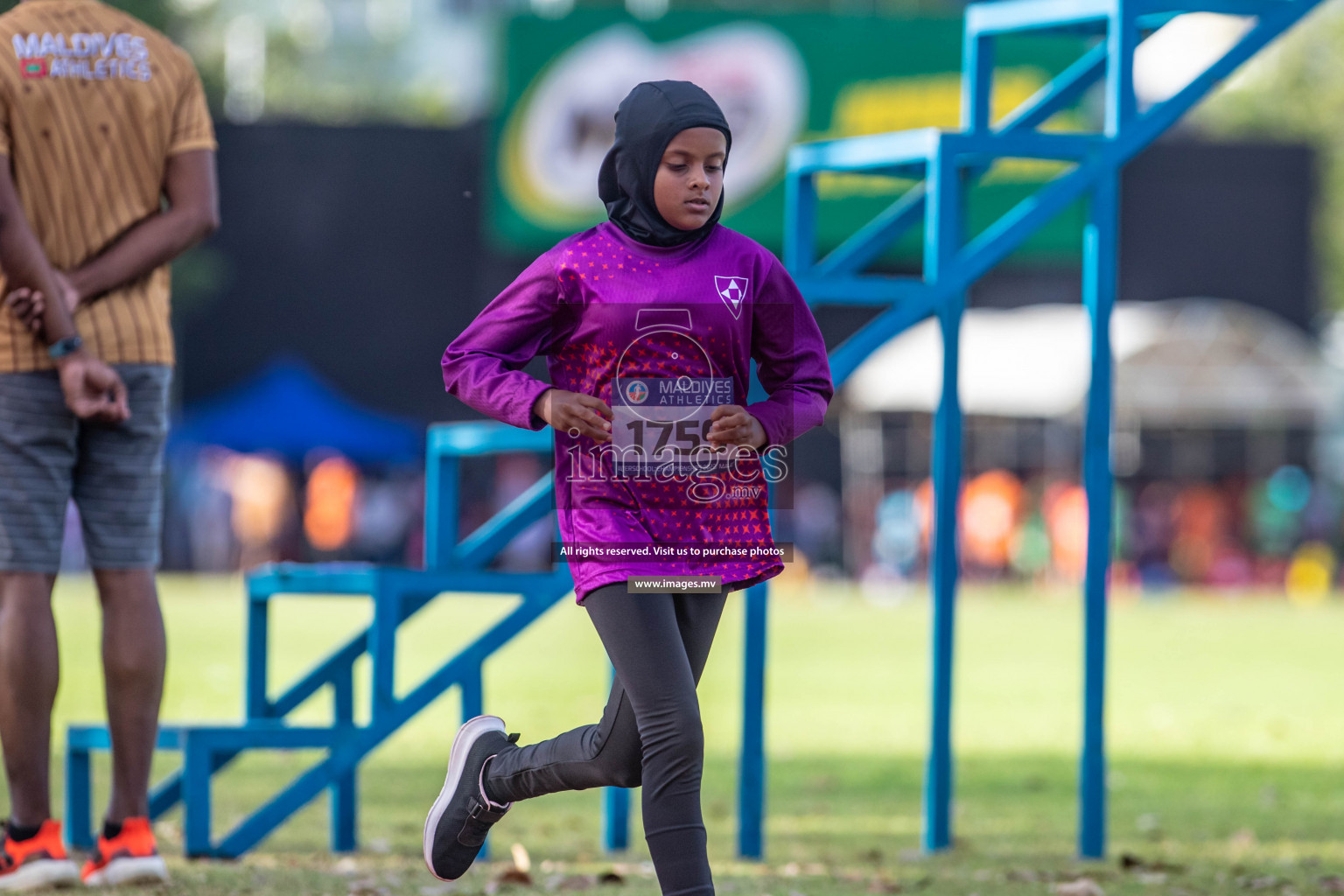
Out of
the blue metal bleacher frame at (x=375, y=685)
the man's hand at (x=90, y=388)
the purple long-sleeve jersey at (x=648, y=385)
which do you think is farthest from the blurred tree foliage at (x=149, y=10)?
the purple long-sleeve jersey at (x=648, y=385)

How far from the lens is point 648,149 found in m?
3.34

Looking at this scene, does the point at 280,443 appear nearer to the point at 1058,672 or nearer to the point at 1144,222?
the point at 1144,222

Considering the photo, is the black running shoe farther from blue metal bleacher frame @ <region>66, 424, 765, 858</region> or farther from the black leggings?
blue metal bleacher frame @ <region>66, 424, 765, 858</region>

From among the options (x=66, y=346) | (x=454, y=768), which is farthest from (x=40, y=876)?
(x=66, y=346)

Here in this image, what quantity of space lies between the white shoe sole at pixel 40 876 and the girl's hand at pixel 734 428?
1895 millimetres

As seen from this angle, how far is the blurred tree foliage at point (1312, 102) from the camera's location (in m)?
56.1

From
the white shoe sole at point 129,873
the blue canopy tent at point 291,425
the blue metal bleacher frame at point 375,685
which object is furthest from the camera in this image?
the blue canopy tent at point 291,425

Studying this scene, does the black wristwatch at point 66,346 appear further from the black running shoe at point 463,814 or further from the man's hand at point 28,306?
the black running shoe at point 463,814

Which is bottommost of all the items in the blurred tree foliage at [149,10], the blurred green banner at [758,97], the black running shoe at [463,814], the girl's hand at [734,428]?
the black running shoe at [463,814]

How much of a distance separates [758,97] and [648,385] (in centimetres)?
2254

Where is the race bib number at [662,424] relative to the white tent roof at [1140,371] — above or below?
below

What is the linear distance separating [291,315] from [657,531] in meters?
24.4

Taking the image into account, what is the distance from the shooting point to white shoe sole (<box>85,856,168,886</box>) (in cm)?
423

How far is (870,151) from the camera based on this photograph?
5.23 metres
